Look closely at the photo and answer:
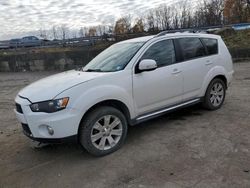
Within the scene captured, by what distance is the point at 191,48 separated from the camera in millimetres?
5648

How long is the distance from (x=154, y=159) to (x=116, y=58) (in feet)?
6.32

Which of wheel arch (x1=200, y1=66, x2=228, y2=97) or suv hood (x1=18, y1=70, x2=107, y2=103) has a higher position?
suv hood (x1=18, y1=70, x2=107, y2=103)

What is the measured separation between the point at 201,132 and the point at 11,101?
660 cm

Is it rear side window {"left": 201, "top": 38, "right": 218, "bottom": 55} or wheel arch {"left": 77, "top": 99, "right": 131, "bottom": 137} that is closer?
wheel arch {"left": 77, "top": 99, "right": 131, "bottom": 137}

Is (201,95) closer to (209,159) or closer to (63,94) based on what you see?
(209,159)

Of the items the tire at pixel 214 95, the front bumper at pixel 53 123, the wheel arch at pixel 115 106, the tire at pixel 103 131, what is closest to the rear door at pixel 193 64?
the tire at pixel 214 95

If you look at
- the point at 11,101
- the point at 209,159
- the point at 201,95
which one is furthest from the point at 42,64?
the point at 209,159

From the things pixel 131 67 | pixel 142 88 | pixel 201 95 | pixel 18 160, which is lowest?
pixel 18 160

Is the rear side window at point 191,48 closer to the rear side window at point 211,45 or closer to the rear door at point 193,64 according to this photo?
the rear door at point 193,64

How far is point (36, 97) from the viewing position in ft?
13.3

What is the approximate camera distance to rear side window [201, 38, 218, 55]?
19.5 feet

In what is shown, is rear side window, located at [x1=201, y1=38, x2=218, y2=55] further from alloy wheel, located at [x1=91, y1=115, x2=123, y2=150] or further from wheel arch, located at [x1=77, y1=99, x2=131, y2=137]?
alloy wheel, located at [x1=91, y1=115, x2=123, y2=150]

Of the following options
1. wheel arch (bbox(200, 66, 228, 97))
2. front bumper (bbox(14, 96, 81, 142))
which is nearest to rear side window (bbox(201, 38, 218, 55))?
wheel arch (bbox(200, 66, 228, 97))

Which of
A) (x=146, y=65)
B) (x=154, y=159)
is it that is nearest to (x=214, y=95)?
(x=146, y=65)
